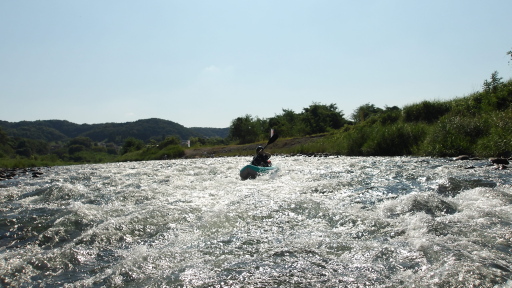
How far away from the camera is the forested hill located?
13455 cm

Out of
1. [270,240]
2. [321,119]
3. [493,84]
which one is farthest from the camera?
[321,119]

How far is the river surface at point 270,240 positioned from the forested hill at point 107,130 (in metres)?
128

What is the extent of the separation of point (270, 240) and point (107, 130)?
522ft

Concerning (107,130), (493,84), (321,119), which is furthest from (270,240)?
(107,130)

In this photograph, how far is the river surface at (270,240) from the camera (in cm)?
318

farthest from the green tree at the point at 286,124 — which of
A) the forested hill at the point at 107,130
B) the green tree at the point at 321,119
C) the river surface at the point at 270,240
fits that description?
the forested hill at the point at 107,130

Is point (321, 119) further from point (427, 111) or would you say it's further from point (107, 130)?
point (107, 130)

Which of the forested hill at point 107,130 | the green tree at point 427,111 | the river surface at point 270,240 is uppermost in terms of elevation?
the forested hill at point 107,130

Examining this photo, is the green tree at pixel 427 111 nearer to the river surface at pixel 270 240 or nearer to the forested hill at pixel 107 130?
the river surface at pixel 270 240

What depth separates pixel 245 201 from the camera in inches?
266

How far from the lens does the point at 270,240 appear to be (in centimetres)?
430

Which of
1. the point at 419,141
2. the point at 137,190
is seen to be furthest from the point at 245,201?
the point at 419,141

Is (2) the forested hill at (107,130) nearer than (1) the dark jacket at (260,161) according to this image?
No

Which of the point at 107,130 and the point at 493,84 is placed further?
the point at 107,130
